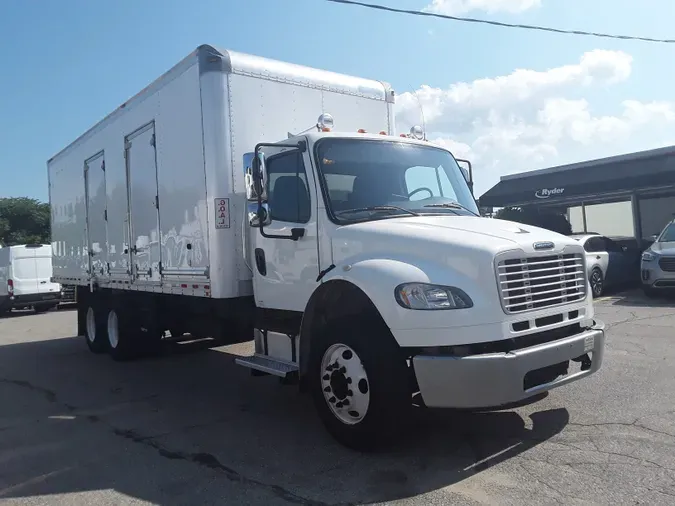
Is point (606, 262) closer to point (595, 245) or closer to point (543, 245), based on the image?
Answer: point (595, 245)

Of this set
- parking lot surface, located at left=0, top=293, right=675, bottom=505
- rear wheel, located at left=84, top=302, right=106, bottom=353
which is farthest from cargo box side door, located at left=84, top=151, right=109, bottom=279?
parking lot surface, located at left=0, top=293, right=675, bottom=505

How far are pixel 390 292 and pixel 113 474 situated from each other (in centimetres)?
256

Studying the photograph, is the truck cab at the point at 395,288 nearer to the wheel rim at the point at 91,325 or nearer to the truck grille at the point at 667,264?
the wheel rim at the point at 91,325

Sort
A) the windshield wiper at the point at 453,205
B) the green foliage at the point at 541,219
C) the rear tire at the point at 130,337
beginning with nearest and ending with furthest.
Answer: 1. the windshield wiper at the point at 453,205
2. the rear tire at the point at 130,337
3. the green foliage at the point at 541,219

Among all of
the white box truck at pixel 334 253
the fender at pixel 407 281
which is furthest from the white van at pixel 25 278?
the fender at pixel 407 281

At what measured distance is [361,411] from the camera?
15.3 ft

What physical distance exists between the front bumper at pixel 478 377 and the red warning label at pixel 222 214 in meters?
2.85

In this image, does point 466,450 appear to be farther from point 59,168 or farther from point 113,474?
point 59,168

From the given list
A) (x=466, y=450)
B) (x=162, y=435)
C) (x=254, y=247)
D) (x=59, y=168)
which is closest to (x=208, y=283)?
(x=254, y=247)

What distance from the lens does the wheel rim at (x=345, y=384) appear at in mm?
4637

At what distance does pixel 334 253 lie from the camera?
5219 mm

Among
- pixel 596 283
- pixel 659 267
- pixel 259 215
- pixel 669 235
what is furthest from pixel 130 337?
pixel 669 235

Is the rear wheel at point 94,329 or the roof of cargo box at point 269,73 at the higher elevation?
the roof of cargo box at point 269,73

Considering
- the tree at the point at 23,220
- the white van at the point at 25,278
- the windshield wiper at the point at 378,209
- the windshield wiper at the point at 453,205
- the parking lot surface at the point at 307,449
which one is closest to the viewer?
the parking lot surface at the point at 307,449
